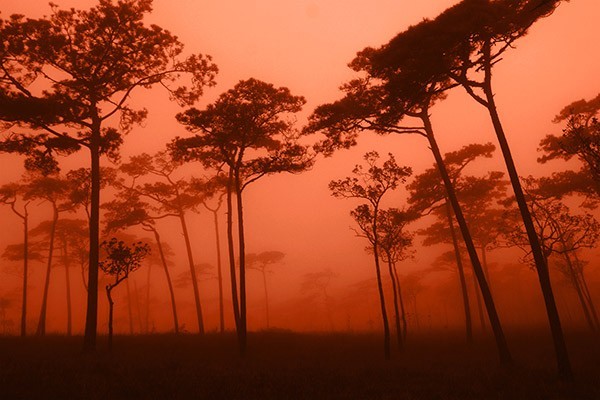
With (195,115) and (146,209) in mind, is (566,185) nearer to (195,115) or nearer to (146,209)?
(195,115)

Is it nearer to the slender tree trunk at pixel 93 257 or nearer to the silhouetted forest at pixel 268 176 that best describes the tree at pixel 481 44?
the silhouetted forest at pixel 268 176

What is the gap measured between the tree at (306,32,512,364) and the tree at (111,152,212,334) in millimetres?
12084

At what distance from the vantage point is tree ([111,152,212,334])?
86.8 ft

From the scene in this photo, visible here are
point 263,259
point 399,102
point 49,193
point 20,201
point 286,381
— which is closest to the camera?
point 286,381

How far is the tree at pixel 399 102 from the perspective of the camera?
41.0ft

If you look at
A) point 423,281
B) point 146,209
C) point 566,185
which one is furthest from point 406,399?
point 423,281

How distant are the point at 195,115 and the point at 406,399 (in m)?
14.9

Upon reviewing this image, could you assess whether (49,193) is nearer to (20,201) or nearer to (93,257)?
(20,201)

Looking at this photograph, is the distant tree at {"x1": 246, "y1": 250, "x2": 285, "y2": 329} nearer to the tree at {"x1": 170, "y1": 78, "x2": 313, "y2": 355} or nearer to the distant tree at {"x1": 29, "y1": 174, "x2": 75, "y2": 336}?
the distant tree at {"x1": 29, "y1": 174, "x2": 75, "y2": 336}

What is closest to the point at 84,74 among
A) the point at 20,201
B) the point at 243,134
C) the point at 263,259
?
the point at 243,134

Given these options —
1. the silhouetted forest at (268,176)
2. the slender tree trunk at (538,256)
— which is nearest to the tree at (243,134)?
the silhouetted forest at (268,176)

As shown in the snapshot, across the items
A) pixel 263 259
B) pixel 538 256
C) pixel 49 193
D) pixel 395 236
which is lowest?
pixel 538 256

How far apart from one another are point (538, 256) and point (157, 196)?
82.7 ft

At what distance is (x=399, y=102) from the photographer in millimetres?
14516
